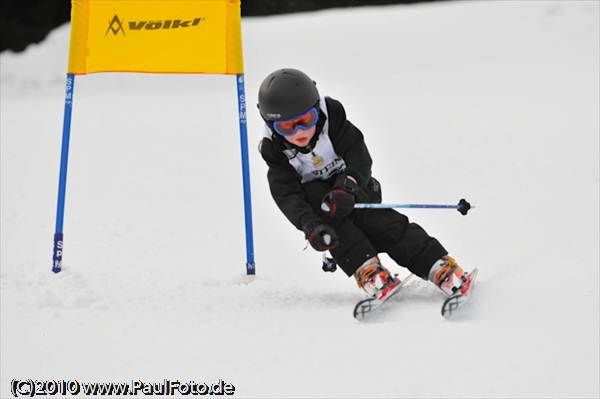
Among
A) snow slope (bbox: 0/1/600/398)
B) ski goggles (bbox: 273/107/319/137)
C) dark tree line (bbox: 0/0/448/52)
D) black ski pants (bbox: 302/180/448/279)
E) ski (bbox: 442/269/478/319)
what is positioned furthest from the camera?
dark tree line (bbox: 0/0/448/52)

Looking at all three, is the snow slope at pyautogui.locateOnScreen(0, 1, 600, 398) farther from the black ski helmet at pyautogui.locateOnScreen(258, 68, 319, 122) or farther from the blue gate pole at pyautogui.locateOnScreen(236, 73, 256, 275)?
the black ski helmet at pyautogui.locateOnScreen(258, 68, 319, 122)

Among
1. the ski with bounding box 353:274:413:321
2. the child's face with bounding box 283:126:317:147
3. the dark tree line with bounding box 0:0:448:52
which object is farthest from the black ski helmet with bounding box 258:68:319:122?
the dark tree line with bounding box 0:0:448:52

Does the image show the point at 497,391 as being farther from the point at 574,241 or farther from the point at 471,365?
the point at 574,241

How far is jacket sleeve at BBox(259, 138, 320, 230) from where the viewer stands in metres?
4.00

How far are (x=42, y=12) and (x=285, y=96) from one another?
8.56 meters

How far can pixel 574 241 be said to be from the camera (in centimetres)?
476

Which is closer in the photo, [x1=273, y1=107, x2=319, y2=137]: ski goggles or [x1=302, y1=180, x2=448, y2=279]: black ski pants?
[x1=273, y1=107, x2=319, y2=137]: ski goggles

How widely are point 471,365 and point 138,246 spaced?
321 centimetres

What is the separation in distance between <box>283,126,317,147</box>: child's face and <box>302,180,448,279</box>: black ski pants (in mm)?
287

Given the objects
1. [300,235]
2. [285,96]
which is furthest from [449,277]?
[300,235]

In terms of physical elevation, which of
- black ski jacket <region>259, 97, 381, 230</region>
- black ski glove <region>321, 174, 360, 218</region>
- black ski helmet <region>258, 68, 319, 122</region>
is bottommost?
black ski glove <region>321, 174, 360, 218</region>

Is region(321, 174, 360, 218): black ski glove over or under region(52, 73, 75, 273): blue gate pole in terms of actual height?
under

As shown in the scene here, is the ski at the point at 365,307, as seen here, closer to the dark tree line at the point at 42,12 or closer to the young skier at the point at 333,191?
the young skier at the point at 333,191

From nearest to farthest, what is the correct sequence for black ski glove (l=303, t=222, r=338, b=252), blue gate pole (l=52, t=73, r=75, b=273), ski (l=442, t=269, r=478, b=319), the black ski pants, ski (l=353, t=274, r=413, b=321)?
1. ski (l=442, t=269, r=478, b=319)
2. ski (l=353, t=274, r=413, b=321)
3. black ski glove (l=303, t=222, r=338, b=252)
4. the black ski pants
5. blue gate pole (l=52, t=73, r=75, b=273)
